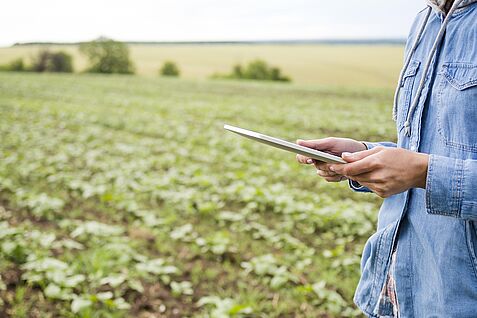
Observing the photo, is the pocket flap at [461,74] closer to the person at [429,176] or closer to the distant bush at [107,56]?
the person at [429,176]

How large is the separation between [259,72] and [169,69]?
10.6 meters

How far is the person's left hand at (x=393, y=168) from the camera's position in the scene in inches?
49.9

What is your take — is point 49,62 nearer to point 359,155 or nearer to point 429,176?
point 359,155

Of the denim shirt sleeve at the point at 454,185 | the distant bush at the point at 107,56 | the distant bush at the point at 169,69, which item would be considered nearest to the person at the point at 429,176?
the denim shirt sleeve at the point at 454,185

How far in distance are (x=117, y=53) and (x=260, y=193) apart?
52285mm

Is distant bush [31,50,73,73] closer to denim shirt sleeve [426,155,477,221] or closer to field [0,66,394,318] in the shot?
field [0,66,394,318]

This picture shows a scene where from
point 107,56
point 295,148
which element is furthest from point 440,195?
point 107,56

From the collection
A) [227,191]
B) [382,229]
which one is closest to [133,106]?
[227,191]

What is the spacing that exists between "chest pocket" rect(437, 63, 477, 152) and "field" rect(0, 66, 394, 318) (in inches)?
92.8

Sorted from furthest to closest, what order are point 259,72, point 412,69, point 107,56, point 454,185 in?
point 107,56, point 259,72, point 412,69, point 454,185

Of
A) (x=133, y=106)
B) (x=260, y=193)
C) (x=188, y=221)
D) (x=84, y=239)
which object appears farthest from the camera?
(x=133, y=106)

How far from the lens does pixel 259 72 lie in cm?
5038

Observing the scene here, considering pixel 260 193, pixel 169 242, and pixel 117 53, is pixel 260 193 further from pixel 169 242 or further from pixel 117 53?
pixel 117 53

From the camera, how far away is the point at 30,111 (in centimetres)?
1429
